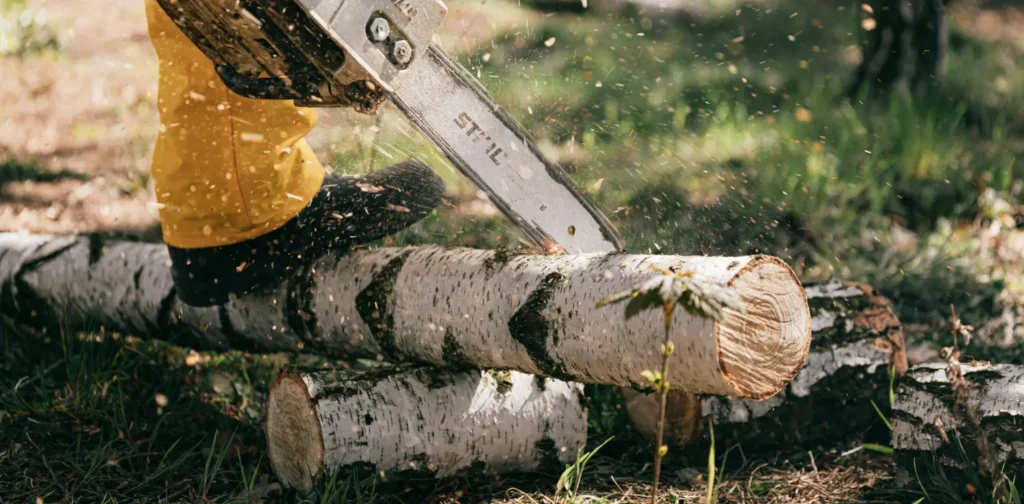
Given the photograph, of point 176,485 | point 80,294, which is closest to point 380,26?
point 176,485

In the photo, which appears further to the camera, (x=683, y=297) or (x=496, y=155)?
(x=496, y=155)

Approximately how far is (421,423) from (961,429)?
127 cm

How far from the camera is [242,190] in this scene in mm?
2475

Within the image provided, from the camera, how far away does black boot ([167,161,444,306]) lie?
2.55 metres

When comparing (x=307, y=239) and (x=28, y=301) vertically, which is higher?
(x=307, y=239)

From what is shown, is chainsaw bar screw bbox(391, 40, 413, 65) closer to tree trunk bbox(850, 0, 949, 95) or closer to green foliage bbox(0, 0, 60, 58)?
tree trunk bbox(850, 0, 949, 95)

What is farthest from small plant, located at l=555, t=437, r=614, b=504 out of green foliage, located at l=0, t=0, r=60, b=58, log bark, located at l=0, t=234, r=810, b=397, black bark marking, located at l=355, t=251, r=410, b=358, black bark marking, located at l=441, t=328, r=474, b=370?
green foliage, located at l=0, t=0, r=60, b=58

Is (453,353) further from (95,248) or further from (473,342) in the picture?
(95,248)

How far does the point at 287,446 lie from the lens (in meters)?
2.27

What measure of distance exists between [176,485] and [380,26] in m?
1.23

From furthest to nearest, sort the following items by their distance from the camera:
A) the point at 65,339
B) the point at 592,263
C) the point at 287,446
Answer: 1. the point at 65,339
2. the point at 287,446
3. the point at 592,263

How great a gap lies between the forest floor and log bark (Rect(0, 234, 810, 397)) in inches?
6.3

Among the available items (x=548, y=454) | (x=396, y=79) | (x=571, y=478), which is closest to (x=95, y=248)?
(x=396, y=79)

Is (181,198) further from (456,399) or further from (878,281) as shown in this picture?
(878,281)
